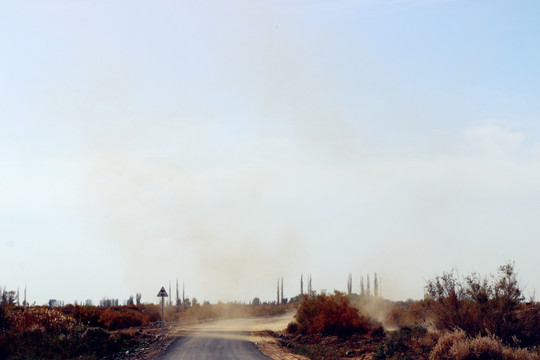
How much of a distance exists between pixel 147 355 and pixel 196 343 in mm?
5557

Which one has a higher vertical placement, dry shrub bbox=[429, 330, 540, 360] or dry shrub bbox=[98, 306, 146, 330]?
dry shrub bbox=[429, 330, 540, 360]

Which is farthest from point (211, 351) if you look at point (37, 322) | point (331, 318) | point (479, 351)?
point (37, 322)

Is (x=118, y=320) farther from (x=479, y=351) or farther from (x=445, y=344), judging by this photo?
(x=479, y=351)

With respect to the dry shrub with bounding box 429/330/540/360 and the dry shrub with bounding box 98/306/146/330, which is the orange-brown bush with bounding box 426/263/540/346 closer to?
the dry shrub with bounding box 429/330/540/360

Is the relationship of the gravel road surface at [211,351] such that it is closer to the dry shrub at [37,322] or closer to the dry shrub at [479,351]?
the dry shrub at [37,322]

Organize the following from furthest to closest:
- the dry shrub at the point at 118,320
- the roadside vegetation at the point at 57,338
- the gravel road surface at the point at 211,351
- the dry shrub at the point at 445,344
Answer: the dry shrub at the point at 118,320
the roadside vegetation at the point at 57,338
the gravel road surface at the point at 211,351
the dry shrub at the point at 445,344

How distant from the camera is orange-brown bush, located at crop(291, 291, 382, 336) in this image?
111 ft

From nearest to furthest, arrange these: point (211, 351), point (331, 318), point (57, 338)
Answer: point (211, 351), point (57, 338), point (331, 318)

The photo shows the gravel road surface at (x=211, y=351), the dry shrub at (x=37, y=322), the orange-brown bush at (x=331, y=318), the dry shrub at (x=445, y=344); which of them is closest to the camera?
the dry shrub at (x=445, y=344)

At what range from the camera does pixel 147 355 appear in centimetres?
2594

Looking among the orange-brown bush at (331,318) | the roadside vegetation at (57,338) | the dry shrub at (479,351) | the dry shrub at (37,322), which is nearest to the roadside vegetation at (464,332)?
the dry shrub at (479,351)

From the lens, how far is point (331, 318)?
114ft

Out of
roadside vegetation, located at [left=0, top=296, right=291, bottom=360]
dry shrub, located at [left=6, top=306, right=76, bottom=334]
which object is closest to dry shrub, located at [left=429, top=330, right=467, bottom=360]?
roadside vegetation, located at [left=0, top=296, right=291, bottom=360]

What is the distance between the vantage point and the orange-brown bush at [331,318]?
3369 cm
